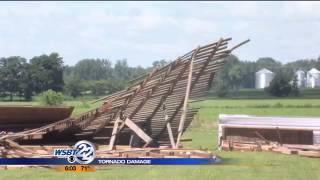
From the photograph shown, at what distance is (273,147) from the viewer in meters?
21.8

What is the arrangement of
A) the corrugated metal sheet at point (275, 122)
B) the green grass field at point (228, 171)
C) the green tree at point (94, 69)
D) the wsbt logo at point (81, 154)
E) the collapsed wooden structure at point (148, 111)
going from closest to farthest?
the green grass field at point (228, 171), the wsbt logo at point (81, 154), the collapsed wooden structure at point (148, 111), the corrugated metal sheet at point (275, 122), the green tree at point (94, 69)

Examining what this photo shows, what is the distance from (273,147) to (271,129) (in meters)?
1.22

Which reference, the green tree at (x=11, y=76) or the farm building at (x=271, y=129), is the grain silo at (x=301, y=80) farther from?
the green tree at (x=11, y=76)

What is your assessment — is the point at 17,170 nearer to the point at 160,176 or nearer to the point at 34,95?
the point at 160,176

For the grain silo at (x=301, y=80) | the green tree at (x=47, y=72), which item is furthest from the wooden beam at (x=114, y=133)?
the grain silo at (x=301, y=80)

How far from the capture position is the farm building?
22.1 meters

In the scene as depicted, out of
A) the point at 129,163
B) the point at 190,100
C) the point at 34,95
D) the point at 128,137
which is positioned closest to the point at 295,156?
the point at 190,100

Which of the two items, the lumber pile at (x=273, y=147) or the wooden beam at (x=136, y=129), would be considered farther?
the lumber pile at (x=273, y=147)

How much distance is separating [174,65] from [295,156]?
18.0 feet

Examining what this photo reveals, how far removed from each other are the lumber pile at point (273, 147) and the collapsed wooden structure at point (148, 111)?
380 cm

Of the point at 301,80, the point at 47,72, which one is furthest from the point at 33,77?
the point at 301,80

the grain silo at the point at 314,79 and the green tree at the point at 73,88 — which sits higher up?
the grain silo at the point at 314,79

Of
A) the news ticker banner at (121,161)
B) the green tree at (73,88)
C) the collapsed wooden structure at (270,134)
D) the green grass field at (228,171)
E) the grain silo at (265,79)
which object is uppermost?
the grain silo at (265,79)

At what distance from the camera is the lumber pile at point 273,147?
20.6 meters
